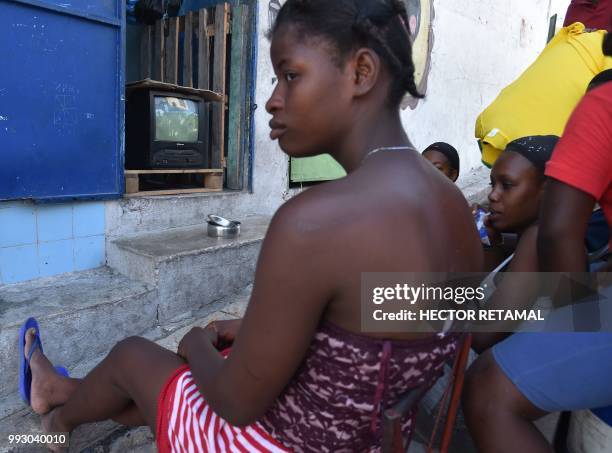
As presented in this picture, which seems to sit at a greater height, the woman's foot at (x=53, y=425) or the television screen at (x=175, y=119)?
the television screen at (x=175, y=119)

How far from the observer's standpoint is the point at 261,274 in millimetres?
931

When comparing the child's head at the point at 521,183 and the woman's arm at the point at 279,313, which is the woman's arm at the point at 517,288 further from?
the woman's arm at the point at 279,313

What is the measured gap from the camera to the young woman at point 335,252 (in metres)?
0.91

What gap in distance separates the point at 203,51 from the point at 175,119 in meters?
0.76

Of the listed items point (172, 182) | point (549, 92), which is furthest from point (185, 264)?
point (549, 92)

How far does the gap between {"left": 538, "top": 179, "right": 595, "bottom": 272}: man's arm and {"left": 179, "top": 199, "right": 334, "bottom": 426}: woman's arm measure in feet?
2.54

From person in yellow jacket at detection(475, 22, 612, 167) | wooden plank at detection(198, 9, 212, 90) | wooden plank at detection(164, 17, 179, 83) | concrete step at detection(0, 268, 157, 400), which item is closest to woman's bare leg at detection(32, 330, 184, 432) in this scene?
concrete step at detection(0, 268, 157, 400)

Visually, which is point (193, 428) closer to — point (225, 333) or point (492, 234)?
point (225, 333)

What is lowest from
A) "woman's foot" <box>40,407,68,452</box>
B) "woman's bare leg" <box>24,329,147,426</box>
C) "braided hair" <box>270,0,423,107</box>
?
"woman's foot" <box>40,407,68,452</box>

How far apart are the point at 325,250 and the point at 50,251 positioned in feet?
8.09

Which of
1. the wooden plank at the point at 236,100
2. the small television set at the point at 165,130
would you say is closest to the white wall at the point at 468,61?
the wooden plank at the point at 236,100

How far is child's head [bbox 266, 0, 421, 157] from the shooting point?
1017 millimetres

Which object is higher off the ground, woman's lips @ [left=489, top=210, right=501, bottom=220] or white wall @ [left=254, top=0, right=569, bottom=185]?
white wall @ [left=254, top=0, right=569, bottom=185]

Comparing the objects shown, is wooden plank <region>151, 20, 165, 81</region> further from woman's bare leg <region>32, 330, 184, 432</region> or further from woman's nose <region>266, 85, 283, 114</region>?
woman's nose <region>266, 85, 283, 114</region>
